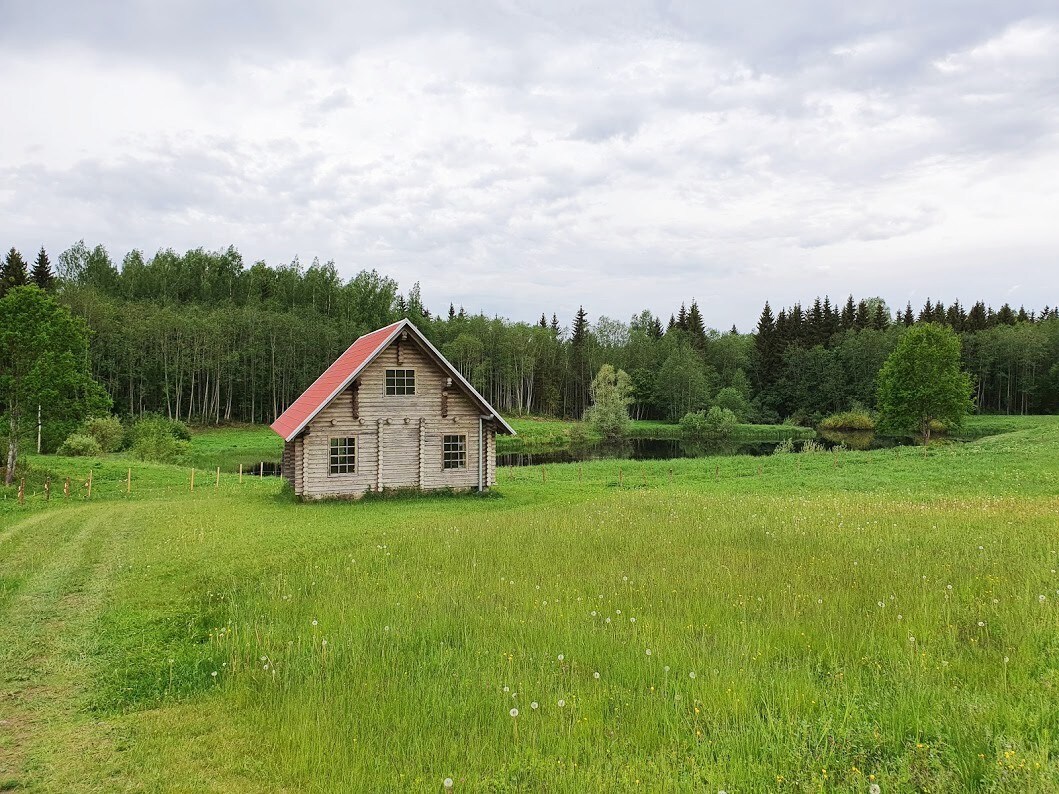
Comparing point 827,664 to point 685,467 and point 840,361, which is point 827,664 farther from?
point 840,361

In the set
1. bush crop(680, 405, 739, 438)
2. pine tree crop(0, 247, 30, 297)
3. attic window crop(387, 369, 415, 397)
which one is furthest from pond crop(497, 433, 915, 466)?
pine tree crop(0, 247, 30, 297)

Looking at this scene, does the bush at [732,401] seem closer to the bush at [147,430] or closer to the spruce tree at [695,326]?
the spruce tree at [695,326]

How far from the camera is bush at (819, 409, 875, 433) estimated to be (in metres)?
88.6

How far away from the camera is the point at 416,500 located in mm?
27281

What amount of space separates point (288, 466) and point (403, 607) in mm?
24494

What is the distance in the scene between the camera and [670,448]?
71.6 meters

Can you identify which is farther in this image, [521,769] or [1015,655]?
[1015,655]

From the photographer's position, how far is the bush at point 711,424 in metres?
86.3

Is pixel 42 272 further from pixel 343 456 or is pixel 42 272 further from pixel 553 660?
pixel 553 660

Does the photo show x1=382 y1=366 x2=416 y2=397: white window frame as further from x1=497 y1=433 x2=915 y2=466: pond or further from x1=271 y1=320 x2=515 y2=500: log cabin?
x1=497 y1=433 x2=915 y2=466: pond

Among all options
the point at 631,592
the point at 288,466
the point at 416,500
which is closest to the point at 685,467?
the point at 416,500

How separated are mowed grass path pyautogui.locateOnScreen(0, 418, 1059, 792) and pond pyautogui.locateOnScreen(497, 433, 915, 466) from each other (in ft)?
145

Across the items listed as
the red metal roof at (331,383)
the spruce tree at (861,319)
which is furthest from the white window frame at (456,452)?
the spruce tree at (861,319)

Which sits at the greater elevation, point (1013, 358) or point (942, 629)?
point (1013, 358)
